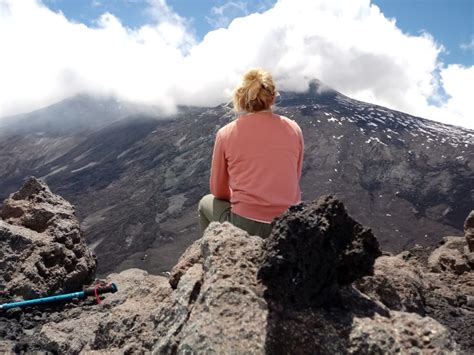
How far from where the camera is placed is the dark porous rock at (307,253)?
225cm

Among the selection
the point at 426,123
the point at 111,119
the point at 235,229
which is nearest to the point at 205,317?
the point at 235,229

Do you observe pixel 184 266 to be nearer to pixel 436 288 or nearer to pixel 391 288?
pixel 391 288

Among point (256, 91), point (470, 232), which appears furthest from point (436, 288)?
point (256, 91)

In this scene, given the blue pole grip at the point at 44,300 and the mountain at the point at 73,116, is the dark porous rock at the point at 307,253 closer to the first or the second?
the blue pole grip at the point at 44,300

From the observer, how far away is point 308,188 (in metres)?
57.5

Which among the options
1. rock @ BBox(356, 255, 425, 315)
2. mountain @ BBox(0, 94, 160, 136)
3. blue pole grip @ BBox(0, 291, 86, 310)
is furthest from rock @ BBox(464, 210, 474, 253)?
mountain @ BBox(0, 94, 160, 136)

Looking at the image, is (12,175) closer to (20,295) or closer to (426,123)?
(426,123)

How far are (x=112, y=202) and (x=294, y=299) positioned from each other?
59639mm

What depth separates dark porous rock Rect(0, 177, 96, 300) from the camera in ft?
16.8

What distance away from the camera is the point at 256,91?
11.2 feet

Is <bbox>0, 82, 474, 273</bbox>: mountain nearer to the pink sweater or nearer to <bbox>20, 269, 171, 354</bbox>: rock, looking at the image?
<bbox>20, 269, 171, 354</bbox>: rock

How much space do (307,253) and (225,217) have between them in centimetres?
140

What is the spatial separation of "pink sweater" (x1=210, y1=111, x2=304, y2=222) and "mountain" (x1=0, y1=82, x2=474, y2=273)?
33019 mm

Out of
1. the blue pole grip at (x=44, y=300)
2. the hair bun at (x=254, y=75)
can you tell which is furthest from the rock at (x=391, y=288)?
the blue pole grip at (x=44, y=300)
